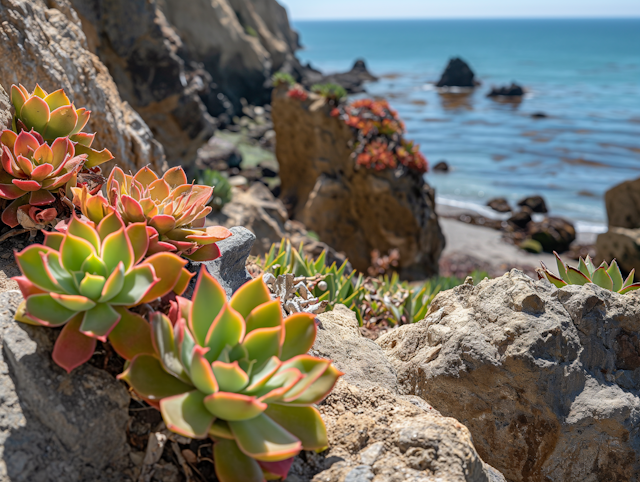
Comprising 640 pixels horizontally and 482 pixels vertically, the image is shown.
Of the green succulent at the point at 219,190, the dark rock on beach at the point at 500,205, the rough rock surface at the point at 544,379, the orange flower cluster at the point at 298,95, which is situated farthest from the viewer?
the dark rock on beach at the point at 500,205

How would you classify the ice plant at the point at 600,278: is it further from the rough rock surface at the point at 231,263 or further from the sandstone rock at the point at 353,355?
the rough rock surface at the point at 231,263

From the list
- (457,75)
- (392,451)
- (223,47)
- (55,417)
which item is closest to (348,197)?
(392,451)

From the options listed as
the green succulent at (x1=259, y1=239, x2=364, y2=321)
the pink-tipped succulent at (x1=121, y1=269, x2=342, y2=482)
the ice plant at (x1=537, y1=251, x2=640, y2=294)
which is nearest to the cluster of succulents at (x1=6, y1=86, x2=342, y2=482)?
the pink-tipped succulent at (x1=121, y1=269, x2=342, y2=482)

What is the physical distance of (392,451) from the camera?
5.65 feet

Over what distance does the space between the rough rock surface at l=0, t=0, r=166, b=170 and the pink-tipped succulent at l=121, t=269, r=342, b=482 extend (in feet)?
5.35

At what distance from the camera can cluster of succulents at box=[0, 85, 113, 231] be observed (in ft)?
7.34

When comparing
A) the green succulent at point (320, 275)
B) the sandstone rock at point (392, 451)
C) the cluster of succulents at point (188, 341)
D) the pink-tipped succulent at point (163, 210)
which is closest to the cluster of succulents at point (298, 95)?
the green succulent at point (320, 275)

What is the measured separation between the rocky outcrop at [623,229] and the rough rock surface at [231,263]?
10.1 metres

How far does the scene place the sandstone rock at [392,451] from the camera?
162cm

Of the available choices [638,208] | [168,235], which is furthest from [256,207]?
[638,208]

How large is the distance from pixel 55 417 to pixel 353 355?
1.38 m

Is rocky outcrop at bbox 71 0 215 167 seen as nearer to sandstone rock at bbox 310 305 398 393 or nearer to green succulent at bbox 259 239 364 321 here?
green succulent at bbox 259 239 364 321

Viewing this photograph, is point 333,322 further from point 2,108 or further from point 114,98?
point 114,98

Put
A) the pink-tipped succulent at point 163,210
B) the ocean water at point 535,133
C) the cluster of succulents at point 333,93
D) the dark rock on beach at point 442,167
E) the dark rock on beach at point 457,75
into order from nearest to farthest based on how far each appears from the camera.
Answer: the pink-tipped succulent at point 163,210
the cluster of succulents at point 333,93
the ocean water at point 535,133
the dark rock on beach at point 442,167
the dark rock on beach at point 457,75
